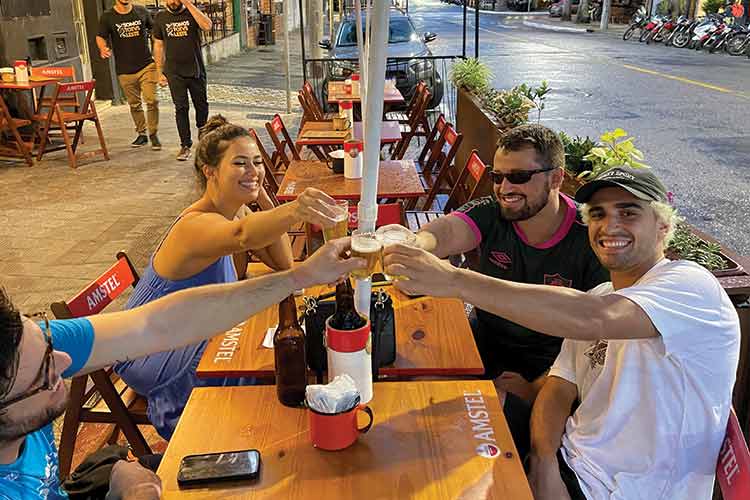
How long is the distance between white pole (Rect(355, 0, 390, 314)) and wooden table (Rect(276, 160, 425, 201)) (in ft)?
7.86

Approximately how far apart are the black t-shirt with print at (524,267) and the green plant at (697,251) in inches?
12.7

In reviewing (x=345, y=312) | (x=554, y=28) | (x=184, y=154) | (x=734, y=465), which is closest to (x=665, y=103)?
(x=184, y=154)

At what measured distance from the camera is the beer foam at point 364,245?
1765 mm

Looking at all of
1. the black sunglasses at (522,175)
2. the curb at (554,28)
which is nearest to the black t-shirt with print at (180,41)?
the black sunglasses at (522,175)

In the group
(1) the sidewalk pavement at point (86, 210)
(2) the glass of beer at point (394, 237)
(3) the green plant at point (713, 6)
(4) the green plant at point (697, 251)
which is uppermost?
(3) the green plant at point (713, 6)

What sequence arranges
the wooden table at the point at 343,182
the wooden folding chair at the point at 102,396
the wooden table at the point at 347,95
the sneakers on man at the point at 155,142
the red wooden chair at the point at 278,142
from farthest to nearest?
the sneakers on man at the point at 155,142 < the wooden table at the point at 347,95 < the red wooden chair at the point at 278,142 < the wooden table at the point at 343,182 < the wooden folding chair at the point at 102,396

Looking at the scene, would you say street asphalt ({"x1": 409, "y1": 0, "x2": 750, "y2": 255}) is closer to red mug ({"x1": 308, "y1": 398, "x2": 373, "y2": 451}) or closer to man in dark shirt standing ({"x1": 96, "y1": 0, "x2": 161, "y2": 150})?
red mug ({"x1": 308, "y1": 398, "x2": 373, "y2": 451})

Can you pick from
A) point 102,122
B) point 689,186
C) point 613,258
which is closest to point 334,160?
point 613,258

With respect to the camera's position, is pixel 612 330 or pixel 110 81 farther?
pixel 110 81

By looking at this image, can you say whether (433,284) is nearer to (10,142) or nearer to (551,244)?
(551,244)

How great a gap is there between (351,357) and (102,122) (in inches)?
375

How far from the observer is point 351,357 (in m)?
1.81

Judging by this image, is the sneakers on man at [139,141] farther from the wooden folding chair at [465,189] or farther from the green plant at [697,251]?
the green plant at [697,251]

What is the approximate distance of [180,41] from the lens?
7.82m
